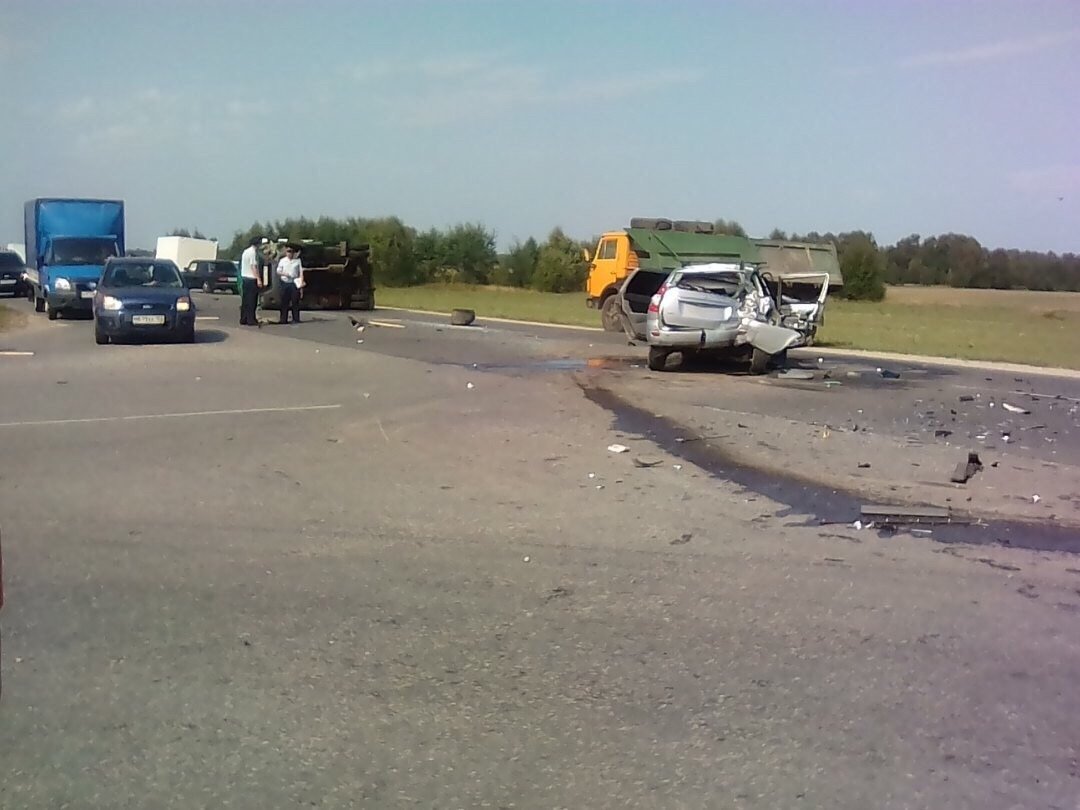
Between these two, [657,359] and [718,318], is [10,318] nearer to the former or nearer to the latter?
[657,359]

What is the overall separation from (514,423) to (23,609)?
23.2 ft

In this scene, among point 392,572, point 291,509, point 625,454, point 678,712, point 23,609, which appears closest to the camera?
point 678,712

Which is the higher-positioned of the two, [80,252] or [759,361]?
[80,252]

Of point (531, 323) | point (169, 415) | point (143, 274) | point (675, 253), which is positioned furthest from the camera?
point (531, 323)

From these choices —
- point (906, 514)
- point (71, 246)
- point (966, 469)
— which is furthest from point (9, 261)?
point (906, 514)

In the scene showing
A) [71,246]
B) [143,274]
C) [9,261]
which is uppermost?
[71,246]

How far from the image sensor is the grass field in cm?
2681

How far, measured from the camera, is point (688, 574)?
21.4 ft

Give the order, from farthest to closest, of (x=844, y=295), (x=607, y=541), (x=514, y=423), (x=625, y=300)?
(x=844, y=295), (x=625, y=300), (x=514, y=423), (x=607, y=541)

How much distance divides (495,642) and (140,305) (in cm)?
1770

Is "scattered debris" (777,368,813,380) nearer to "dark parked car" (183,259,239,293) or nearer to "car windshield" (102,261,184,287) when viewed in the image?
"car windshield" (102,261,184,287)

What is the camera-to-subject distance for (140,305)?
21.2m

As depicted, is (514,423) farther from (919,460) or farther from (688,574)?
(688,574)

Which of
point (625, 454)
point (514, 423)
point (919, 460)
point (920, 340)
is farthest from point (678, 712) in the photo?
point (920, 340)
